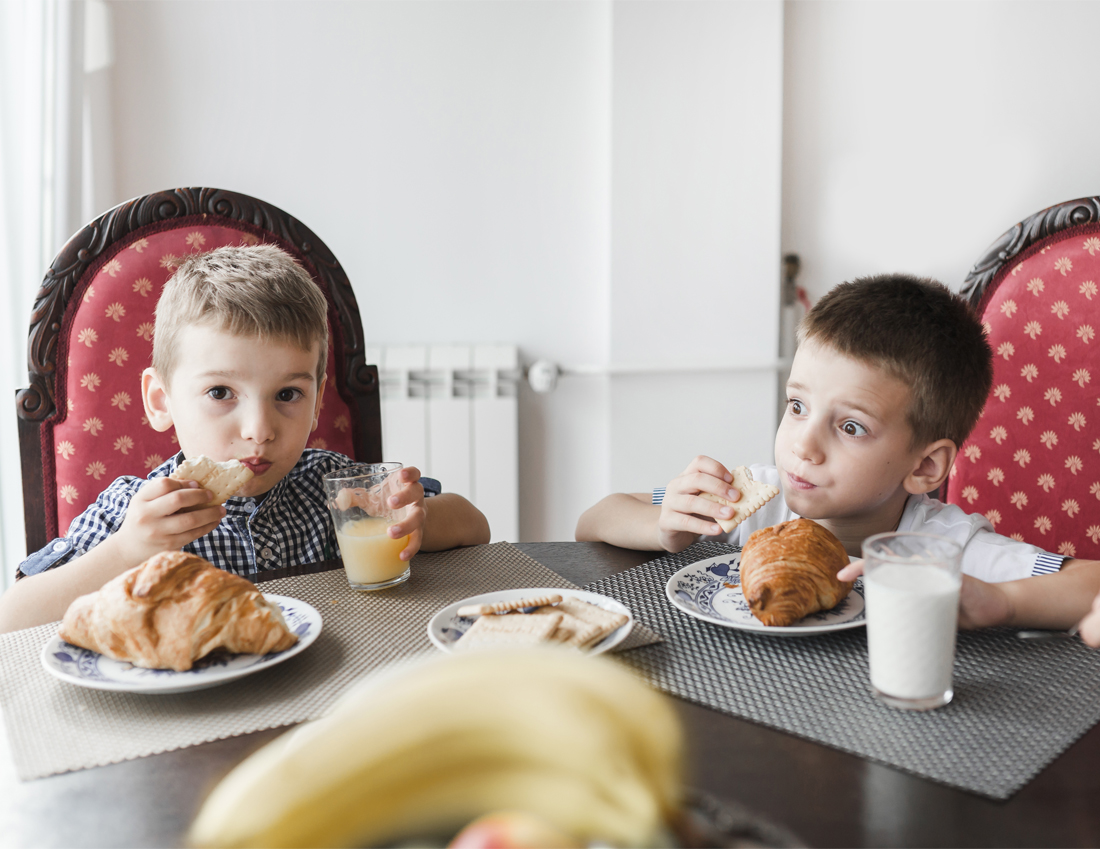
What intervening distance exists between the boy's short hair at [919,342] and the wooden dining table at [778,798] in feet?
1.90

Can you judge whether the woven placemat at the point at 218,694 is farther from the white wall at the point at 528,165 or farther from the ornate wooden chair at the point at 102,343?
the white wall at the point at 528,165

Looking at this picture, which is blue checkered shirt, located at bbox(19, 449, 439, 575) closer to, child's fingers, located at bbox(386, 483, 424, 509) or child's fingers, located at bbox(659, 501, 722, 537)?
child's fingers, located at bbox(386, 483, 424, 509)

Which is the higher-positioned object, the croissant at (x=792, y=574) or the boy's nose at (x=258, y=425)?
the boy's nose at (x=258, y=425)

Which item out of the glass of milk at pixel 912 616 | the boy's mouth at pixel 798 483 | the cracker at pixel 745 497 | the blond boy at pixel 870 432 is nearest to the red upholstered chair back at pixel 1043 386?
the blond boy at pixel 870 432

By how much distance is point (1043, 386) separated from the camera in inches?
58.0

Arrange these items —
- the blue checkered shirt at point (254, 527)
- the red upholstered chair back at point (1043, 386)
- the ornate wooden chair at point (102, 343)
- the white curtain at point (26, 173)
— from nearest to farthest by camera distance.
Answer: the blue checkered shirt at point (254, 527)
the ornate wooden chair at point (102, 343)
the red upholstered chair back at point (1043, 386)
the white curtain at point (26, 173)

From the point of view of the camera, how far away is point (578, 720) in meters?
0.38

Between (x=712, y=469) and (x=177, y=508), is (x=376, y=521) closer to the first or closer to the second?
(x=177, y=508)

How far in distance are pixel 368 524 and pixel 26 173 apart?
1500 mm

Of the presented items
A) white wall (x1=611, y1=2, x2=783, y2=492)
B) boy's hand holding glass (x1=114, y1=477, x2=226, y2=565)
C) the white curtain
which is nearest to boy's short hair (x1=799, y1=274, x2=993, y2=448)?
boy's hand holding glass (x1=114, y1=477, x2=226, y2=565)

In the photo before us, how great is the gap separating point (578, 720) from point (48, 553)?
957mm

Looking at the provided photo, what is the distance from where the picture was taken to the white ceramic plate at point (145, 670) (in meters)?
0.66

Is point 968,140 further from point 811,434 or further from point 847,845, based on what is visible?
point 847,845

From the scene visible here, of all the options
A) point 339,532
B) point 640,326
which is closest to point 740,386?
point 640,326
